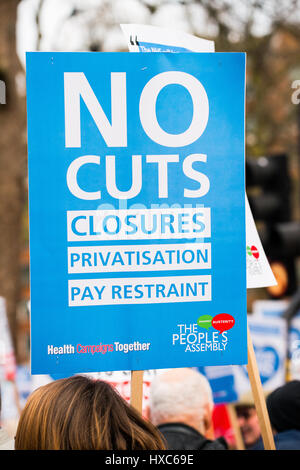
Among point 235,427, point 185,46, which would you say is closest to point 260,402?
point 185,46

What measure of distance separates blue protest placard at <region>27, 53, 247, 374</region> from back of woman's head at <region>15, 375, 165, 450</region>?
235 millimetres

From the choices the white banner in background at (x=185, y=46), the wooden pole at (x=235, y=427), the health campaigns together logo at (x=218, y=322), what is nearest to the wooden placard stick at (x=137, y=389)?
the health campaigns together logo at (x=218, y=322)

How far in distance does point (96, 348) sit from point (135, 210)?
1.36ft

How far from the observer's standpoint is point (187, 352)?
1609 mm

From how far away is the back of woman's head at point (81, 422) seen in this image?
4.10 feet

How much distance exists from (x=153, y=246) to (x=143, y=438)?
0.54 m

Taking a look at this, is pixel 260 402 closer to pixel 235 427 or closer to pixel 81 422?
pixel 81 422

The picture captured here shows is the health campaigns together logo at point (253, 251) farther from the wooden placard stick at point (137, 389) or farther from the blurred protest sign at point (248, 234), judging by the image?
the wooden placard stick at point (137, 389)

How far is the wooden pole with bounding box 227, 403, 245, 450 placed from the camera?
2.86 metres

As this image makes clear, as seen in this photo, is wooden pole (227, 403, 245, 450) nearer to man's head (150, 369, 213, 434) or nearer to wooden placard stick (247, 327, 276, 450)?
man's head (150, 369, 213, 434)

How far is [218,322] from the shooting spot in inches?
63.9

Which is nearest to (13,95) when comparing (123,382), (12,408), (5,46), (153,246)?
(5,46)

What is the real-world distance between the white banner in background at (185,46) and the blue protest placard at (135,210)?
115 millimetres

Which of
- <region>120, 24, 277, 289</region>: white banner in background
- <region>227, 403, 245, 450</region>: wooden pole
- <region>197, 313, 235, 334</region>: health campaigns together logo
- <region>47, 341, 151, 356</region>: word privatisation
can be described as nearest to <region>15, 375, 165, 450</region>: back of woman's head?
<region>47, 341, 151, 356</region>: word privatisation
